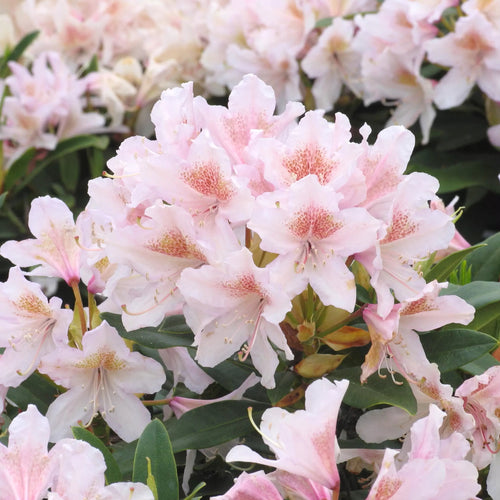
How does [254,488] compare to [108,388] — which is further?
[108,388]

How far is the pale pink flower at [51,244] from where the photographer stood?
37.1 inches

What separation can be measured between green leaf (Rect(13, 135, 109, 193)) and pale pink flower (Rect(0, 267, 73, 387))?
107 centimetres

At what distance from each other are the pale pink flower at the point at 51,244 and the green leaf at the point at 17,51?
1207 mm

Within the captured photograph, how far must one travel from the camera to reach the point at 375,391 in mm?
878

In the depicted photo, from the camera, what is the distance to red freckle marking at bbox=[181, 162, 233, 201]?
825mm

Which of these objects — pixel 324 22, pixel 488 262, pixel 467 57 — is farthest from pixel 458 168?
pixel 488 262

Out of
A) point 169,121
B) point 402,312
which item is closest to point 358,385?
point 402,312

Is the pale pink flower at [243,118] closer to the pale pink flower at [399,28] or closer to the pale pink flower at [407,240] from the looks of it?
the pale pink flower at [407,240]

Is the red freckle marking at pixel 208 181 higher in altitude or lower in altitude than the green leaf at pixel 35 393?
higher

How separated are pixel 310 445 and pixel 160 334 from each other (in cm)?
24

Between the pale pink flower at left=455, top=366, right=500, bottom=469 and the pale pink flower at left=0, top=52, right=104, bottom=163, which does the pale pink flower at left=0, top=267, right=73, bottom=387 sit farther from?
the pale pink flower at left=0, top=52, right=104, bottom=163

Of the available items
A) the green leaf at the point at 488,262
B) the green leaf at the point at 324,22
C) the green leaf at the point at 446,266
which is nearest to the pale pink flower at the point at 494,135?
the green leaf at the point at 324,22

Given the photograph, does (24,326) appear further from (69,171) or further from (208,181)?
(69,171)

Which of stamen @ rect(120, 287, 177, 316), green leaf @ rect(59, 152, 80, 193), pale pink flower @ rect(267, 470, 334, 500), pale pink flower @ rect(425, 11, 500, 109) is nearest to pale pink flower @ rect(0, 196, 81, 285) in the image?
stamen @ rect(120, 287, 177, 316)
